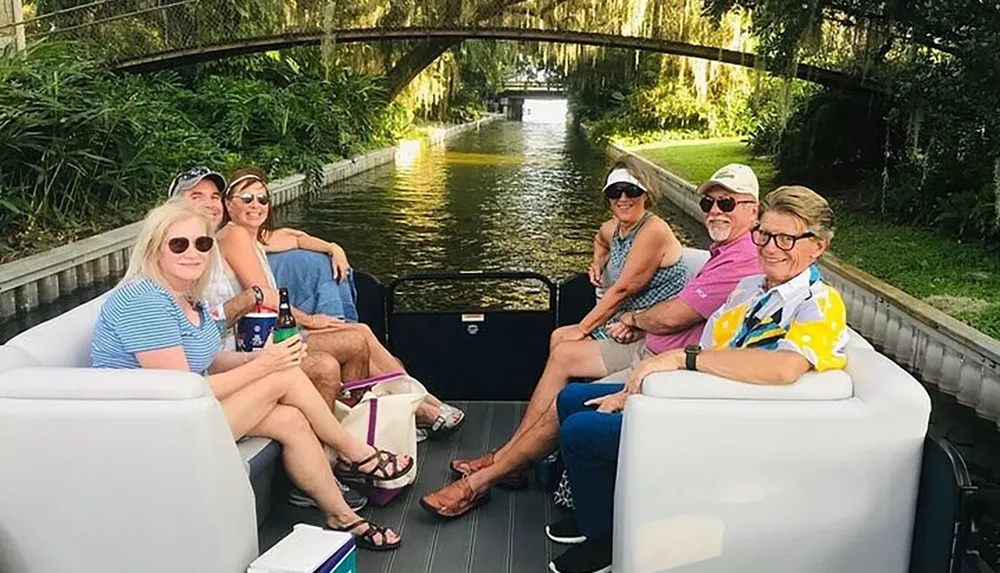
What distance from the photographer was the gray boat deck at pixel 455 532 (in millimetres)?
2295

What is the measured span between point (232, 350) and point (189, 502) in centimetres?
92

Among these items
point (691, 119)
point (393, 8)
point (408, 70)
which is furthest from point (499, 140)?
point (393, 8)

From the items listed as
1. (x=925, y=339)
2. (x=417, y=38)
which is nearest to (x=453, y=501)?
(x=925, y=339)

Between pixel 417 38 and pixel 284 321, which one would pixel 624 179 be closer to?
pixel 284 321

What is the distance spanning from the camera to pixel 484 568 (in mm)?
2277

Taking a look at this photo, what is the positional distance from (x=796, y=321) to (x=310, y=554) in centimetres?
112

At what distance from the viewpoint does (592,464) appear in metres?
2.12

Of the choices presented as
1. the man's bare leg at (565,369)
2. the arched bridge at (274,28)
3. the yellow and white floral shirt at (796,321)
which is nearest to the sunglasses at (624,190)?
the man's bare leg at (565,369)

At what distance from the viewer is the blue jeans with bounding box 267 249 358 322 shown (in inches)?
119

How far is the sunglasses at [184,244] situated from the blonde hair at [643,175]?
124 cm

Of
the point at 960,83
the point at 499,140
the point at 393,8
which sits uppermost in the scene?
the point at 393,8

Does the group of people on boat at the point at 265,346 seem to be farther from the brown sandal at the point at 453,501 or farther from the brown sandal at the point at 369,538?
the brown sandal at the point at 453,501

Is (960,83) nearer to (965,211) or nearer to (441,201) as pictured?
(965,211)

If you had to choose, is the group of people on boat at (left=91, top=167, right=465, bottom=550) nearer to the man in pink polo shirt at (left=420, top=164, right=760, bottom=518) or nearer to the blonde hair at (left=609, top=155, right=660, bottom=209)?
the man in pink polo shirt at (left=420, top=164, right=760, bottom=518)
